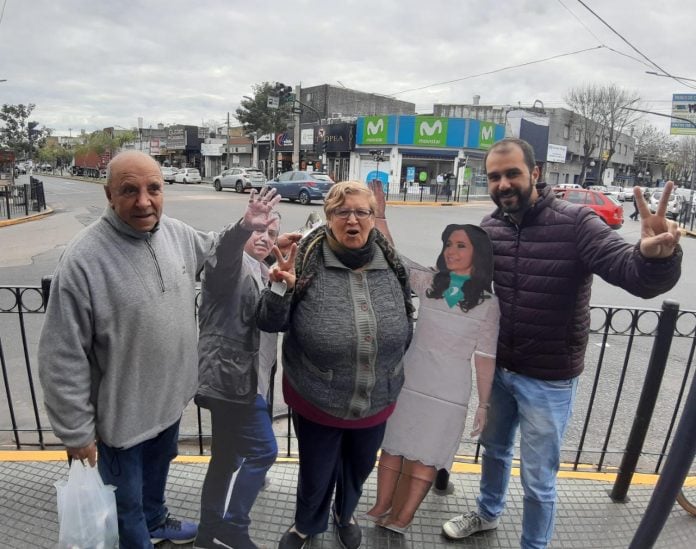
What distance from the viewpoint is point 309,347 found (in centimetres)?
212

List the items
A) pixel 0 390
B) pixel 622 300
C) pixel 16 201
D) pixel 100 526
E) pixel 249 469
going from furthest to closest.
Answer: pixel 16 201, pixel 622 300, pixel 0 390, pixel 249 469, pixel 100 526

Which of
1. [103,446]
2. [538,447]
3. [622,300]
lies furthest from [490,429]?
[622,300]

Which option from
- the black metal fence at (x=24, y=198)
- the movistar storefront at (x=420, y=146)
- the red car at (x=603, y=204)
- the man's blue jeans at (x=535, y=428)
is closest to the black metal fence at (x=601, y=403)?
the man's blue jeans at (x=535, y=428)

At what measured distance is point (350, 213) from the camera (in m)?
2.10

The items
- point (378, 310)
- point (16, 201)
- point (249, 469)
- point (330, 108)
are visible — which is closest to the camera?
point (378, 310)

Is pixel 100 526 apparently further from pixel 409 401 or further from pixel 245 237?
pixel 409 401

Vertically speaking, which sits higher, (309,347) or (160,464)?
(309,347)

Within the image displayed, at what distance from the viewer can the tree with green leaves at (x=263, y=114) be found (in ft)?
125

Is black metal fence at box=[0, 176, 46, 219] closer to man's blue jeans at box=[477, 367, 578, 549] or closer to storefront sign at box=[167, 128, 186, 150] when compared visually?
man's blue jeans at box=[477, 367, 578, 549]

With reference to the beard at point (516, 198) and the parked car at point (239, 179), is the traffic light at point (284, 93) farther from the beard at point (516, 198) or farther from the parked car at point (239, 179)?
the beard at point (516, 198)

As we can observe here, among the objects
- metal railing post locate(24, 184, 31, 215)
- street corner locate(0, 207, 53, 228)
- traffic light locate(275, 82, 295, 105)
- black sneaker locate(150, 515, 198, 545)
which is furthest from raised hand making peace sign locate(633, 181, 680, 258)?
traffic light locate(275, 82, 295, 105)

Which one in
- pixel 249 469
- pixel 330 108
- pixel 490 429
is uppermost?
pixel 330 108

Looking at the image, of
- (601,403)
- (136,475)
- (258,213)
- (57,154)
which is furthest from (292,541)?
(57,154)

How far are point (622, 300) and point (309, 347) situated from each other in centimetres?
797
